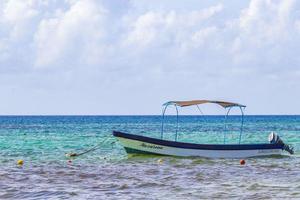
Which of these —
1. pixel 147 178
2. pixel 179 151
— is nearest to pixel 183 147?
pixel 179 151

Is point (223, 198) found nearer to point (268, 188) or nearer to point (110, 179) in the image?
point (268, 188)

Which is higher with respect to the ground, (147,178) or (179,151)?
(179,151)

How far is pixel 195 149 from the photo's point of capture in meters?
33.1

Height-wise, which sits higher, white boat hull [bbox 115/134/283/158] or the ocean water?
white boat hull [bbox 115/134/283/158]

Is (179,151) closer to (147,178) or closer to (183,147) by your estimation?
(183,147)

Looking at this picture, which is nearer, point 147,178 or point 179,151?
point 147,178

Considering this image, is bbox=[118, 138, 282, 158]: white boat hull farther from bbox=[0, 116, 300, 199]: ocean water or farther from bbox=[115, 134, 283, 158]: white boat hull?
bbox=[0, 116, 300, 199]: ocean water

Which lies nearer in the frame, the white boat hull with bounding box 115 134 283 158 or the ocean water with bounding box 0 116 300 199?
the ocean water with bounding box 0 116 300 199

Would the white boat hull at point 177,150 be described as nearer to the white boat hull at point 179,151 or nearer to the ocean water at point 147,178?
the white boat hull at point 179,151

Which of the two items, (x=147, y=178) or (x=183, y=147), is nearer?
(x=147, y=178)

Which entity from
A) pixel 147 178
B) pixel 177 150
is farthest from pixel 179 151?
pixel 147 178

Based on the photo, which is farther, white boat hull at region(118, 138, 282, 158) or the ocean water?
white boat hull at region(118, 138, 282, 158)

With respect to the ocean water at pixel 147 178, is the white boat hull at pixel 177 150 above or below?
above

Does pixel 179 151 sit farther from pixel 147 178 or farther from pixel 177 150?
pixel 147 178
